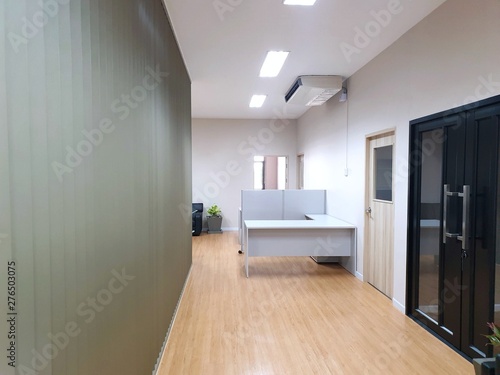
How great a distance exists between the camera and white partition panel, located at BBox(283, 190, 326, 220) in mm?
6184

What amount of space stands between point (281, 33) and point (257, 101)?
3.31m

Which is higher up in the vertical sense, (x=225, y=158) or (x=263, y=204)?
(x=225, y=158)

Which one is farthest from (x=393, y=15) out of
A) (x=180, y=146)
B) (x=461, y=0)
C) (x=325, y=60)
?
(x=180, y=146)

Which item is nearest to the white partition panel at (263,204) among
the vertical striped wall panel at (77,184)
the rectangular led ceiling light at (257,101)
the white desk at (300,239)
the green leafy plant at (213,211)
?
the white desk at (300,239)

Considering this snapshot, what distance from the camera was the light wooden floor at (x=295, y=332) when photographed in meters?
2.51

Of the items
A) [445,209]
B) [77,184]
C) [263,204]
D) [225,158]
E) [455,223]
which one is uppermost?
[225,158]

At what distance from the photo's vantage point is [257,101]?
6.77 m

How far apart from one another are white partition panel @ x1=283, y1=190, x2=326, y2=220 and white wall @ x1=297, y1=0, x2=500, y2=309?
9.6 inches

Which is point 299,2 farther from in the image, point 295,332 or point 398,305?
point 398,305

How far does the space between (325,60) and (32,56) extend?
4.12 metres

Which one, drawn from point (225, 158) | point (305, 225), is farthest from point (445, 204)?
point (225, 158)

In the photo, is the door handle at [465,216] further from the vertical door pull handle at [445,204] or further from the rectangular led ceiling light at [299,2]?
the rectangular led ceiling light at [299,2]

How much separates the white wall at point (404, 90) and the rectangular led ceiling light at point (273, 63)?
4.10 ft

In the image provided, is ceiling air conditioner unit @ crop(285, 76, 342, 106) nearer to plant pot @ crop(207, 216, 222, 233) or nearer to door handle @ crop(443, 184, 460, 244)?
door handle @ crop(443, 184, 460, 244)
